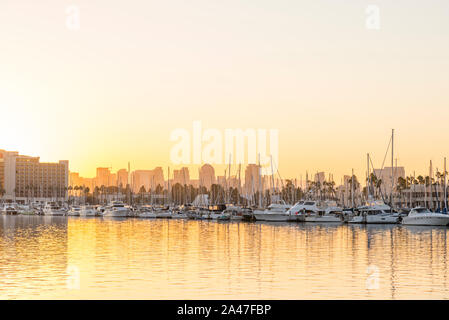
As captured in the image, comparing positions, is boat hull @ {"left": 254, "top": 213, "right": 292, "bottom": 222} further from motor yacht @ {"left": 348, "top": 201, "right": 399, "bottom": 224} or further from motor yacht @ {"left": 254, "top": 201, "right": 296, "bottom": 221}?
motor yacht @ {"left": 348, "top": 201, "right": 399, "bottom": 224}

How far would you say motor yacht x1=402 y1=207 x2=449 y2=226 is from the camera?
105 meters

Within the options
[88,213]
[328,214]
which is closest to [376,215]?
[328,214]

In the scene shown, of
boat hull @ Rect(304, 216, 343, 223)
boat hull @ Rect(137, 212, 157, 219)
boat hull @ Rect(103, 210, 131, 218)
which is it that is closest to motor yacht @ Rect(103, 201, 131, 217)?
boat hull @ Rect(103, 210, 131, 218)

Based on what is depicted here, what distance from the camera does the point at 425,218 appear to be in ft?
349

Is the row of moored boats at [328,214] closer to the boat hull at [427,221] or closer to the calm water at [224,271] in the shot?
the boat hull at [427,221]

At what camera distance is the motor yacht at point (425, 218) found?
105125mm

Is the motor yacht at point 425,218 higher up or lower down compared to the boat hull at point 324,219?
higher up

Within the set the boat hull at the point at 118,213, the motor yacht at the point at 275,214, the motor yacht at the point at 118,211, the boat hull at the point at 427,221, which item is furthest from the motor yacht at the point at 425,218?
the motor yacht at the point at 118,211
